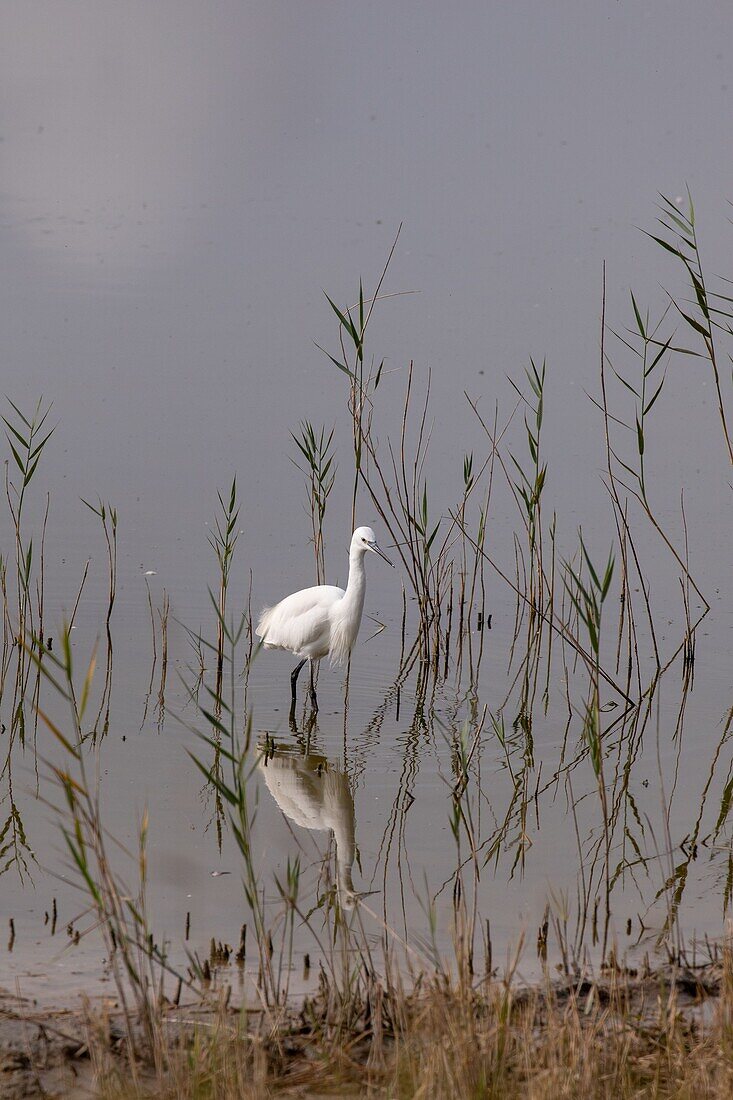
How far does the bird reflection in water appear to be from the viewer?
4.60m

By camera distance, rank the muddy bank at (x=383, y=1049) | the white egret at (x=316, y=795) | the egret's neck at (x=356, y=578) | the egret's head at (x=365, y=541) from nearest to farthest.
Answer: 1. the muddy bank at (x=383, y=1049)
2. the white egret at (x=316, y=795)
3. the egret's head at (x=365, y=541)
4. the egret's neck at (x=356, y=578)

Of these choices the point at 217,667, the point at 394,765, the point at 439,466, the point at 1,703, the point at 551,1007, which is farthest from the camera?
the point at 439,466

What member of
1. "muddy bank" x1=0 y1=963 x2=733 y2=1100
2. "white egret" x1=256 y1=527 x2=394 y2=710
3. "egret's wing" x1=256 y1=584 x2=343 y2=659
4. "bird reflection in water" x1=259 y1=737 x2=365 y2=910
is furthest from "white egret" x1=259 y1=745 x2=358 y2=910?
"muddy bank" x1=0 y1=963 x2=733 y2=1100

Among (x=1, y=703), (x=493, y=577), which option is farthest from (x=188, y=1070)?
(x=493, y=577)

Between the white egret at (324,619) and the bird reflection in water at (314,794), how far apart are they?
984 millimetres

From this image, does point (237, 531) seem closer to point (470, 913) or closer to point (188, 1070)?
point (470, 913)

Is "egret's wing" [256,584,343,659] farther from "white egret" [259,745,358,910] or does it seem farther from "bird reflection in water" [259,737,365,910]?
"white egret" [259,745,358,910]

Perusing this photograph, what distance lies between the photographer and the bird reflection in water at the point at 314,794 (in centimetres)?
460

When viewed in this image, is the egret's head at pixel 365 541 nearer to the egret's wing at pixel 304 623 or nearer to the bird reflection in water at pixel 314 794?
the egret's wing at pixel 304 623

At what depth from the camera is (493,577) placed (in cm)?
1050

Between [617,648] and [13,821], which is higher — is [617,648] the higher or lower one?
the higher one

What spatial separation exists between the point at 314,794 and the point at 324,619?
73.8 inches

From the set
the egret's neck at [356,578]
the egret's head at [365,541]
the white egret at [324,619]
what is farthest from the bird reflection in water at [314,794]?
the egret's head at [365,541]

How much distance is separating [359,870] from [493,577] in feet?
20.7
